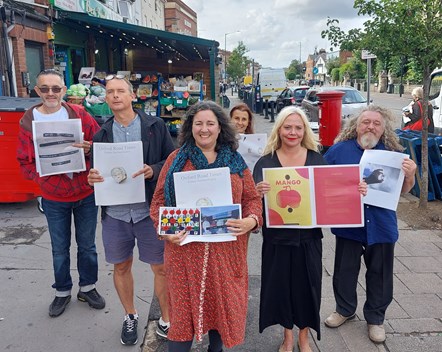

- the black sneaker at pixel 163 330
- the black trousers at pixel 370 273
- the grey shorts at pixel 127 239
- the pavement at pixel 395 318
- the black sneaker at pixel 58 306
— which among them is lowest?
the pavement at pixel 395 318

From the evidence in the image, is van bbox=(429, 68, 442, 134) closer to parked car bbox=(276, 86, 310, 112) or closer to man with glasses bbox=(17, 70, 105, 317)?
parked car bbox=(276, 86, 310, 112)

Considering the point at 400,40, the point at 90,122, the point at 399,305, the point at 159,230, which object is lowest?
the point at 399,305

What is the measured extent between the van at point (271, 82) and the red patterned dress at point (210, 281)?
20.4 metres

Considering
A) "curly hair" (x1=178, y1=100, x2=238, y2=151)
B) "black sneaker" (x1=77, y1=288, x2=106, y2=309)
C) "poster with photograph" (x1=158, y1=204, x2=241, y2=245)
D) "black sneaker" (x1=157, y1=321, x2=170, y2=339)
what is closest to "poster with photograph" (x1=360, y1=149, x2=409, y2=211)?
"curly hair" (x1=178, y1=100, x2=238, y2=151)

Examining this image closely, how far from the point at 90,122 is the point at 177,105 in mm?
8002

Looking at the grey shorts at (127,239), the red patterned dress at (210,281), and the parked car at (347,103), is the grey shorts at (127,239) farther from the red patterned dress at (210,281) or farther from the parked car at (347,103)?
the parked car at (347,103)

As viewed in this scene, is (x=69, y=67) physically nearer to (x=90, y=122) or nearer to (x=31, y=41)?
(x=31, y=41)

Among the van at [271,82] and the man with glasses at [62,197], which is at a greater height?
the van at [271,82]

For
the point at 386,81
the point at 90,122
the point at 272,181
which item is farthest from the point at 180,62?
the point at 386,81

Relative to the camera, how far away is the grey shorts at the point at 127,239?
2908mm

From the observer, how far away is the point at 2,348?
302 centimetres

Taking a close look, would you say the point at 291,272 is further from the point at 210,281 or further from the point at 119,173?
the point at 119,173

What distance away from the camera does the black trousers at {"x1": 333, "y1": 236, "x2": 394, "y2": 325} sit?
3.05 metres

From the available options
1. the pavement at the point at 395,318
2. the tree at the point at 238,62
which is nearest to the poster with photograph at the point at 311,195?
the pavement at the point at 395,318
